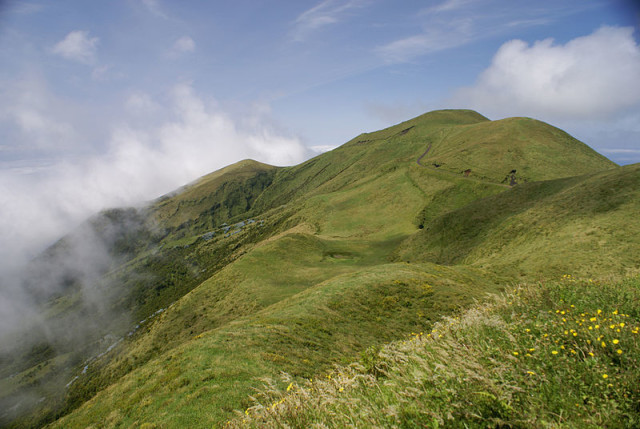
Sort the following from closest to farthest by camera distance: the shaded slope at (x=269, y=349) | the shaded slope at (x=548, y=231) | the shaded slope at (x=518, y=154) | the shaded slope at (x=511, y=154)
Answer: the shaded slope at (x=269, y=349), the shaded slope at (x=548, y=231), the shaded slope at (x=518, y=154), the shaded slope at (x=511, y=154)

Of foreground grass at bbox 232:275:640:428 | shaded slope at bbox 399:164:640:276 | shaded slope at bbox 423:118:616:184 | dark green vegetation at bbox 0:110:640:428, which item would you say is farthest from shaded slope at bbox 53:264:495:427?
shaded slope at bbox 423:118:616:184

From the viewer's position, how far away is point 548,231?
134 feet

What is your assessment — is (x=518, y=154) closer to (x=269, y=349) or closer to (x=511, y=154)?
(x=511, y=154)

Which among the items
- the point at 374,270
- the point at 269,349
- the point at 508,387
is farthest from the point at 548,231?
the point at 508,387

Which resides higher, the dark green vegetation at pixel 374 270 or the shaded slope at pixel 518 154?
the shaded slope at pixel 518 154

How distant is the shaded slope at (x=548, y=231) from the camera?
31844mm

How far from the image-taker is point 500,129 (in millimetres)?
134375

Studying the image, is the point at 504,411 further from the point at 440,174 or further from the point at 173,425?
the point at 440,174

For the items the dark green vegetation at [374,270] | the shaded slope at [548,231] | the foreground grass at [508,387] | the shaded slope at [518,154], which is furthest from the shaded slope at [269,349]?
the shaded slope at [518,154]

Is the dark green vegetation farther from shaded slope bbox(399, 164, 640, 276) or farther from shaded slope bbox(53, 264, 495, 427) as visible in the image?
shaded slope bbox(399, 164, 640, 276)

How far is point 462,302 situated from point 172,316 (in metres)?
58.3

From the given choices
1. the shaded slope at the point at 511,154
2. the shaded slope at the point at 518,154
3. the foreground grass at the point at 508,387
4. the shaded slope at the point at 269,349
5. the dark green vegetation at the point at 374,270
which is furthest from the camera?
the shaded slope at the point at 511,154

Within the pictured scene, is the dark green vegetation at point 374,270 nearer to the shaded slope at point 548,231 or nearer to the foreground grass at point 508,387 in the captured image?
the shaded slope at point 548,231

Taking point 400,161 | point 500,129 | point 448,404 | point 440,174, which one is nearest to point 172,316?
point 448,404
